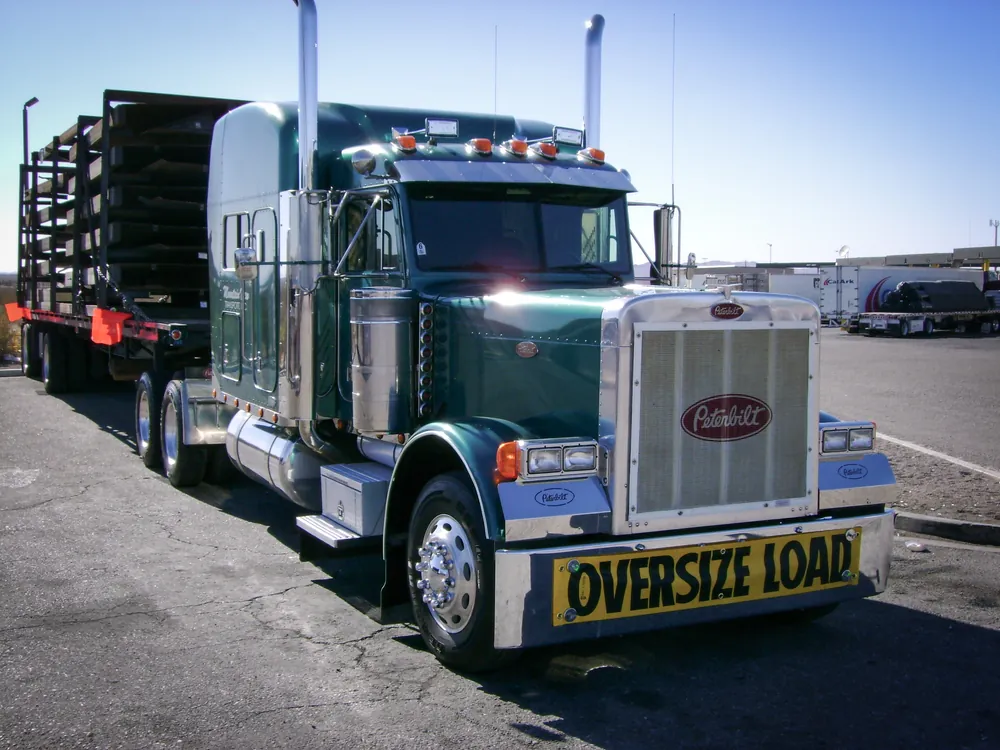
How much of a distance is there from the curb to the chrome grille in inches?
121

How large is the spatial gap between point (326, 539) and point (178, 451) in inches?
150

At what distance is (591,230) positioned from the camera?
6.50 meters

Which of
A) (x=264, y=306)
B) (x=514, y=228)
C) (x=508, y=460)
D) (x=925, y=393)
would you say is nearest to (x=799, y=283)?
(x=925, y=393)

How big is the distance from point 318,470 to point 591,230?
2.48 m

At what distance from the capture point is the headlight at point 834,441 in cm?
515

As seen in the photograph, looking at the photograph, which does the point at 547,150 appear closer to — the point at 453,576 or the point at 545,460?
the point at 545,460

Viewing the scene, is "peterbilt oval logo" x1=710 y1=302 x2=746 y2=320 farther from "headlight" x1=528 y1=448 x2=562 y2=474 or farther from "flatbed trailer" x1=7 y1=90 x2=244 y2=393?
"flatbed trailer" x1=7 y1=90 x2=244 y2=393

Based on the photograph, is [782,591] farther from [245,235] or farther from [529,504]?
[245,235]

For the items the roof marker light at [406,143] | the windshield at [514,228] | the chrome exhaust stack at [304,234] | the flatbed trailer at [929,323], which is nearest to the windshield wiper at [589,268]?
the windshield at [514,228]

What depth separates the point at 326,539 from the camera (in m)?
5.90

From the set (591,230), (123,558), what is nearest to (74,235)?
(123,558)

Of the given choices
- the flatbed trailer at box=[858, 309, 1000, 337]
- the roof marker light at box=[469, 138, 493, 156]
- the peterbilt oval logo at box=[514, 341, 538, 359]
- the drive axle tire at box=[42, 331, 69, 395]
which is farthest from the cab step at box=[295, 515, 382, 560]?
the flatbed trailer at box=[858, 309, 1000, 337]

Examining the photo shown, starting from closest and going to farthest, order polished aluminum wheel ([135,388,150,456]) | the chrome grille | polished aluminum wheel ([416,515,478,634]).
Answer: the chrome grille → polished aluminum wheel ([416,515,478,634]) → polished aluminum wheel ([135,388,150,456])

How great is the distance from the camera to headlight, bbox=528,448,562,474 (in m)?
4.46
